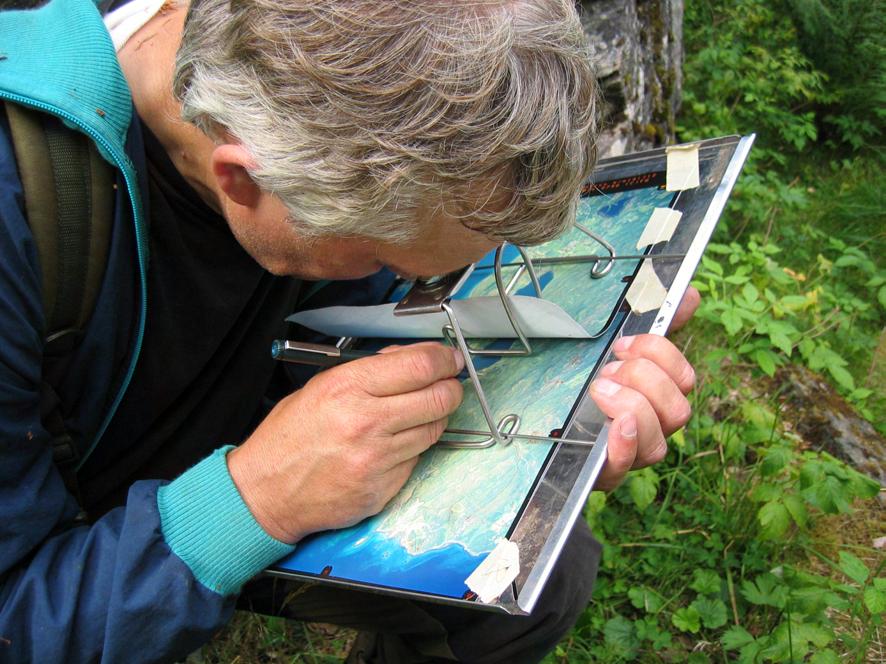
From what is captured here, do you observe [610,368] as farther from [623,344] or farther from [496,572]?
[496,572]

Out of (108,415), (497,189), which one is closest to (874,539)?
(497,189)

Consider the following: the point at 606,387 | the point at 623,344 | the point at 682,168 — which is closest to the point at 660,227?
the point at 682,168

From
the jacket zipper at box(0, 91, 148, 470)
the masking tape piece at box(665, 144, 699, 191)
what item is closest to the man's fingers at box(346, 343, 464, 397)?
the jacket zipper at box(0, 91, 148, 470)

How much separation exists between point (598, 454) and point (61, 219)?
1004 mm

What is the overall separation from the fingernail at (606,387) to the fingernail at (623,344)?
2.9 inches

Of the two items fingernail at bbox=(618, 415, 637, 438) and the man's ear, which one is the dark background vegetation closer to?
fingernail at bbox=(618, 415, 637, 438)

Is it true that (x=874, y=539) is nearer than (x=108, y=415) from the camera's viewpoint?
No

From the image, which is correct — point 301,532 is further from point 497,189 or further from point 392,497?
point 497,189

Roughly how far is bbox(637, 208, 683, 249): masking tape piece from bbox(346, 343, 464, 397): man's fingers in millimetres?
489

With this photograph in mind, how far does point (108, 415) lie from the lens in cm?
148

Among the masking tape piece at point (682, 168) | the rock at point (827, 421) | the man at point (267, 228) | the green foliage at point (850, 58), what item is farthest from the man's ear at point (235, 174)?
the green foliage at point (850, 58)

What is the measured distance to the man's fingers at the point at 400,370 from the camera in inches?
50.4

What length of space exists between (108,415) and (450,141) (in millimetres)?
926

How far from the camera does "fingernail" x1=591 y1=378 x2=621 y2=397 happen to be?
1.21 meters
